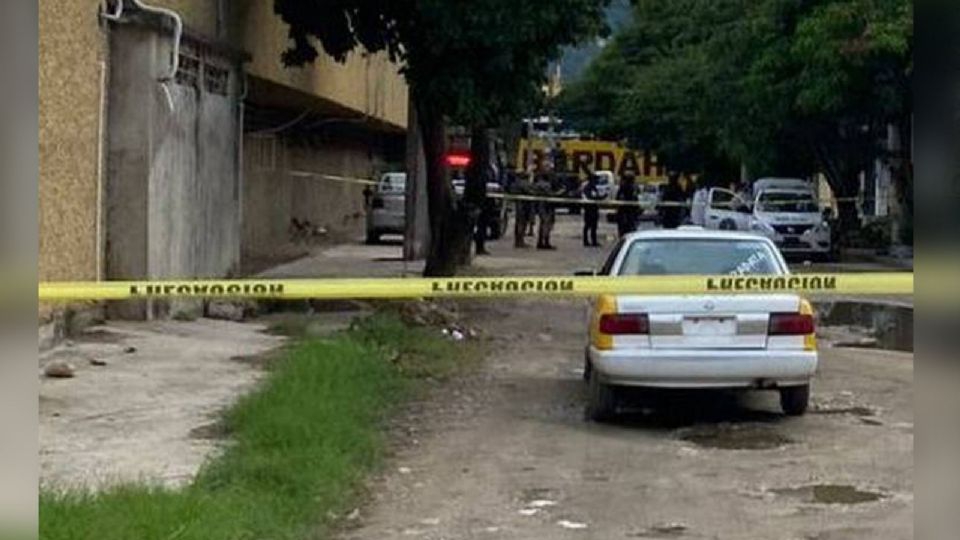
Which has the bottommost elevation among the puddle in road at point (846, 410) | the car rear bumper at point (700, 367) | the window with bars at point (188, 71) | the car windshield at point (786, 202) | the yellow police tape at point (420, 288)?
the puddle in road at point (846, 410)

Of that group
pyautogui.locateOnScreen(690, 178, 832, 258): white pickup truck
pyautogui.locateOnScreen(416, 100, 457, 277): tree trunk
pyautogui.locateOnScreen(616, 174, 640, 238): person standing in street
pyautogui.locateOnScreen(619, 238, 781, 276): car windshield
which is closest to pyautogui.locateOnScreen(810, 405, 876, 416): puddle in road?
pyautogui.locateOnScreen(619, 238, 781, 276): car windshield

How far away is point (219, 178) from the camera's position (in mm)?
21625

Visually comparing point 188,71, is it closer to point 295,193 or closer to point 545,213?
point 545,213

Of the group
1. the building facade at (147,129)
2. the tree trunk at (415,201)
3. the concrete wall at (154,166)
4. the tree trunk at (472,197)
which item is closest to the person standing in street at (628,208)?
the tree trunk at (415,201)

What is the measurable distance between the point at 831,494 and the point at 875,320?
39.9ft

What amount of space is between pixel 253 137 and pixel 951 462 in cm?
2970

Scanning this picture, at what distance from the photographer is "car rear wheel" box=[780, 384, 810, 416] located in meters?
12.9

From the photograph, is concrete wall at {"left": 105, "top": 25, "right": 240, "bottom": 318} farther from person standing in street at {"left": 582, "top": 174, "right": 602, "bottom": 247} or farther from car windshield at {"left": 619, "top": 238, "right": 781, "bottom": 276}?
person standing in street at {"left": 582, "top": 174, "right": 602, "bottom": 247}

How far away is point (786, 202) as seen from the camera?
39.2 metres

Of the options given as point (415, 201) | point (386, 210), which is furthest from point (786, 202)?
point (415, 201)

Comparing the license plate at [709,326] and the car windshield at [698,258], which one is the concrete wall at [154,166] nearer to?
the car windshield at [698,258]

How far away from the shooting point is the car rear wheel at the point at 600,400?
12797mm

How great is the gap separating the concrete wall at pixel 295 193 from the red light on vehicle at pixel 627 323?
16.3 meters

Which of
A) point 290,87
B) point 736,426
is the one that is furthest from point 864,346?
point 290,87
